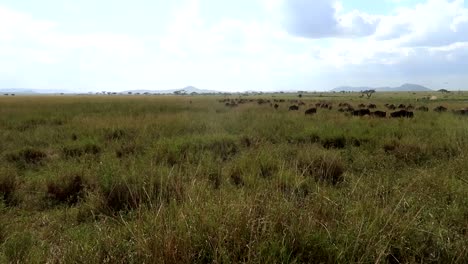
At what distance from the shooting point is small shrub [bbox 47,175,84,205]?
6312 millimetres

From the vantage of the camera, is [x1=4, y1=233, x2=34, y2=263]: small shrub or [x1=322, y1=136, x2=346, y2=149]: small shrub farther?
[x1=322, y1=136, x2=346, y2=149]: small shrub

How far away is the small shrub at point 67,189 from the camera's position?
6312mm

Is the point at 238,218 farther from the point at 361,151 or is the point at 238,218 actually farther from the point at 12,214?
the point at 361,151

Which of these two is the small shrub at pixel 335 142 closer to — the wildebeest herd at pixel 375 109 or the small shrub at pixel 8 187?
the small shrub at pixel 8 187

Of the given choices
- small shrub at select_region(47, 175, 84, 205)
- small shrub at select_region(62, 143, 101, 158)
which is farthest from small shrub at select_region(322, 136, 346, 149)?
small shrub at select_region(47, 175, 84, 205)

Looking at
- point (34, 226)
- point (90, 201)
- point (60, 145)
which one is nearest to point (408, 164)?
point (90, 201)

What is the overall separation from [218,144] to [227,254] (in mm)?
8134

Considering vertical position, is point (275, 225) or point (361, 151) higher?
point (275, 225)

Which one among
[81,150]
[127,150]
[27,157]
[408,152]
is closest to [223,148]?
[127,150]

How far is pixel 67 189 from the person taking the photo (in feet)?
21.5

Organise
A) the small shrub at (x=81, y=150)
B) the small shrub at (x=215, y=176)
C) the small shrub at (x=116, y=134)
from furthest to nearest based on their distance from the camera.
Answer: the small shrub at (x=116, y=134)
the small shrub at (x=81, y=150)
the small shrub at (x=215, y=176)

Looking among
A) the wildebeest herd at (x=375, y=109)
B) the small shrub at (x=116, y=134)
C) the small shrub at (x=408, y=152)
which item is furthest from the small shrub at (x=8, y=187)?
the wildebeest herd at (x=375, y=109)

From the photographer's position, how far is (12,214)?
17.9 ft

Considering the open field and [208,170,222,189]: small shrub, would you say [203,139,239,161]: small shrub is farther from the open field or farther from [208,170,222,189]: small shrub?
[208,170,222,189]: small shrub
